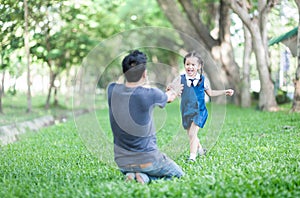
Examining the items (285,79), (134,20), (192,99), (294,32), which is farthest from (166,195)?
(134,20)

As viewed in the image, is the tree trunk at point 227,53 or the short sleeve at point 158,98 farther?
the tree trunk at point 227,53

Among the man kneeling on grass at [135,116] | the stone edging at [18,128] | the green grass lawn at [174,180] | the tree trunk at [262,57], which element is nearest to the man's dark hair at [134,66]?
the man kneeling on grass at [135,116]

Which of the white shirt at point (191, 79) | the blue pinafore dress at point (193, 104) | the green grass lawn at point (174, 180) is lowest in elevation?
the green grass lawn at point (174, 180)

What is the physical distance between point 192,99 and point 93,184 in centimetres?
169

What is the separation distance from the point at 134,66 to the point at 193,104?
164cm

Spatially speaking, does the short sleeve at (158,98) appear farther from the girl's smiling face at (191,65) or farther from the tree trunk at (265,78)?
the tree trunk at (265,78)

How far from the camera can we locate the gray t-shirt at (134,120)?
4.45 m

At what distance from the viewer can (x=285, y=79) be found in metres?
24.1

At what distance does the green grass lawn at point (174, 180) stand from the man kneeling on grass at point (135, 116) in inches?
8.1

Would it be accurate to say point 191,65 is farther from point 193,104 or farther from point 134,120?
point 134,120

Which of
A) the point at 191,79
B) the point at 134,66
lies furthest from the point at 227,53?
the point at 134,66

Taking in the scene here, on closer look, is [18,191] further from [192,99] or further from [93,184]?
[192,99]

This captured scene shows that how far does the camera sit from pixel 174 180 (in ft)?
15.6

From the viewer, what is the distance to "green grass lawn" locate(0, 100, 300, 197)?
4.33 metres
